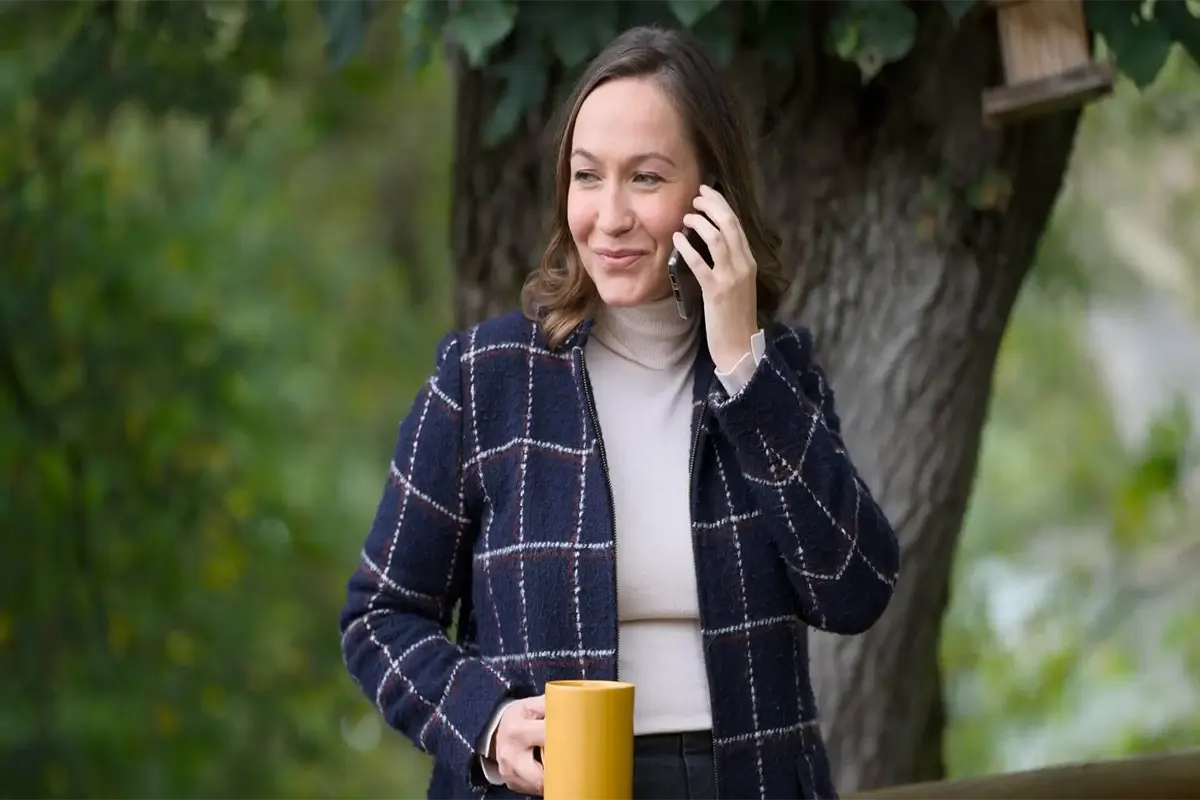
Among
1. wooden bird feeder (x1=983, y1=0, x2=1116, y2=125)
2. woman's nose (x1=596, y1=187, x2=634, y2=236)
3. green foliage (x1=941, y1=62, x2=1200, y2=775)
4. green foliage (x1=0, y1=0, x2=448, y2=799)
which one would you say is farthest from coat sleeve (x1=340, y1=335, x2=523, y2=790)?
green foliage (x1=941, y1=62, x2=1200, y2=775)

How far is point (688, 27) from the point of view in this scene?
2.26m

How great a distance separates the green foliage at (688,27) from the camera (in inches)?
88.5

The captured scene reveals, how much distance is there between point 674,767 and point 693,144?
0.65 meters

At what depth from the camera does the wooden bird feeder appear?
93.7 inches

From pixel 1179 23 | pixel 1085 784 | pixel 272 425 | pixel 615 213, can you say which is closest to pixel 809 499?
pixel 615 213

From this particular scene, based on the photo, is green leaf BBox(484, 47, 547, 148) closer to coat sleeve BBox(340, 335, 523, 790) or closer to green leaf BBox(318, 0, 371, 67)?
green leaf BBox(318, 0, 371, 67)

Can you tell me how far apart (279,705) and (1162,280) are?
5.66 metres

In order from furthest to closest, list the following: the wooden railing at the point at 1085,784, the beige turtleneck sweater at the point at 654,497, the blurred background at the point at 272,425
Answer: the blurred background at the point at 272,425, the wooden railing at the point at 1085,784, the beige turtleneck sweater at the point at 654,497

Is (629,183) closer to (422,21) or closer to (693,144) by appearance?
(693,144)

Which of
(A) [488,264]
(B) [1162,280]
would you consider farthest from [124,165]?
(B) [1162,280]

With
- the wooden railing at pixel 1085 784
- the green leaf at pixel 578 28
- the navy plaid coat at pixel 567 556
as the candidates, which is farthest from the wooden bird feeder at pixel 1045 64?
the wooden railing at pixel 1085 784

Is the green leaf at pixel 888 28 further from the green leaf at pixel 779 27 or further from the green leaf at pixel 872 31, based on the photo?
the green leaf at pixel 779 27

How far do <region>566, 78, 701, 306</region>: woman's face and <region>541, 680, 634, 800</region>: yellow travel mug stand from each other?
49 cm

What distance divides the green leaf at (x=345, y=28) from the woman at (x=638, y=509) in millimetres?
822
